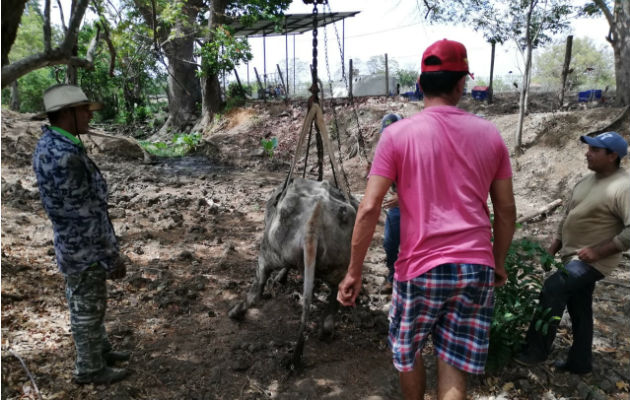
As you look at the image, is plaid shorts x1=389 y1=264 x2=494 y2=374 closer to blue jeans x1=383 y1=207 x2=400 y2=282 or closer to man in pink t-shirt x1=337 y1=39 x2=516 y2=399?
man in pink t-shirt x1=337 y1=39 x2=516 y2=399

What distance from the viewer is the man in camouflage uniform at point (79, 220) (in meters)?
2.61

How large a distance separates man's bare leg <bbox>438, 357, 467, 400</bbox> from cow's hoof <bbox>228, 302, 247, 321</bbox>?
2.21m

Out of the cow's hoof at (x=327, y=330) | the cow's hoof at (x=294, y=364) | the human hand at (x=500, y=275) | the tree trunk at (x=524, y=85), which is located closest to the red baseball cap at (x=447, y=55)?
the human hand at (x=500, y=275)

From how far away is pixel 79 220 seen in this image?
2.71 m

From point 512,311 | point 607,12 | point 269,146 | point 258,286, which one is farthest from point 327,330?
point 607,12

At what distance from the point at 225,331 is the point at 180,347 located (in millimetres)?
416

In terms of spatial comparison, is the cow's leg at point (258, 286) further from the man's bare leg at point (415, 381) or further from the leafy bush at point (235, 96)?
the leafy bush at point (235, 96)

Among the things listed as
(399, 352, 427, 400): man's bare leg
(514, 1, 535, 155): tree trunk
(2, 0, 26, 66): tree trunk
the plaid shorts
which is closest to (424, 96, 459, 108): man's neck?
the plaid shorts

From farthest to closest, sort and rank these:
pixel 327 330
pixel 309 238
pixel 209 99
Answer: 1. pixel 209 99
2. pixel 327 330
3. pixel 309 238

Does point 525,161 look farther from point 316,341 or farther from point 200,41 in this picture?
point 200,41

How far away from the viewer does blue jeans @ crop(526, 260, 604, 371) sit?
291 centimetres

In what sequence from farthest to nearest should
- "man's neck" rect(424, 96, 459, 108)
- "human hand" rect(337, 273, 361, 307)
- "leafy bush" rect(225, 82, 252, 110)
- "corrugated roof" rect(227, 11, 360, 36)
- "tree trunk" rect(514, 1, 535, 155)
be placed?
1. "leafy bush" rect(225, 82, 252, 110)
2. "corrugated roof" rect(227, 11, 360, 36)
3. "tree trunk" rect(514, 1, 535, 155)
4. "human hand" rect(337, 273, 361, 307)
5. "man's neck" rect(424, 96, 459, 108)

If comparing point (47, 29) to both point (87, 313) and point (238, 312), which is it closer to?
point (87, 313)

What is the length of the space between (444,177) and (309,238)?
4.58 feet
